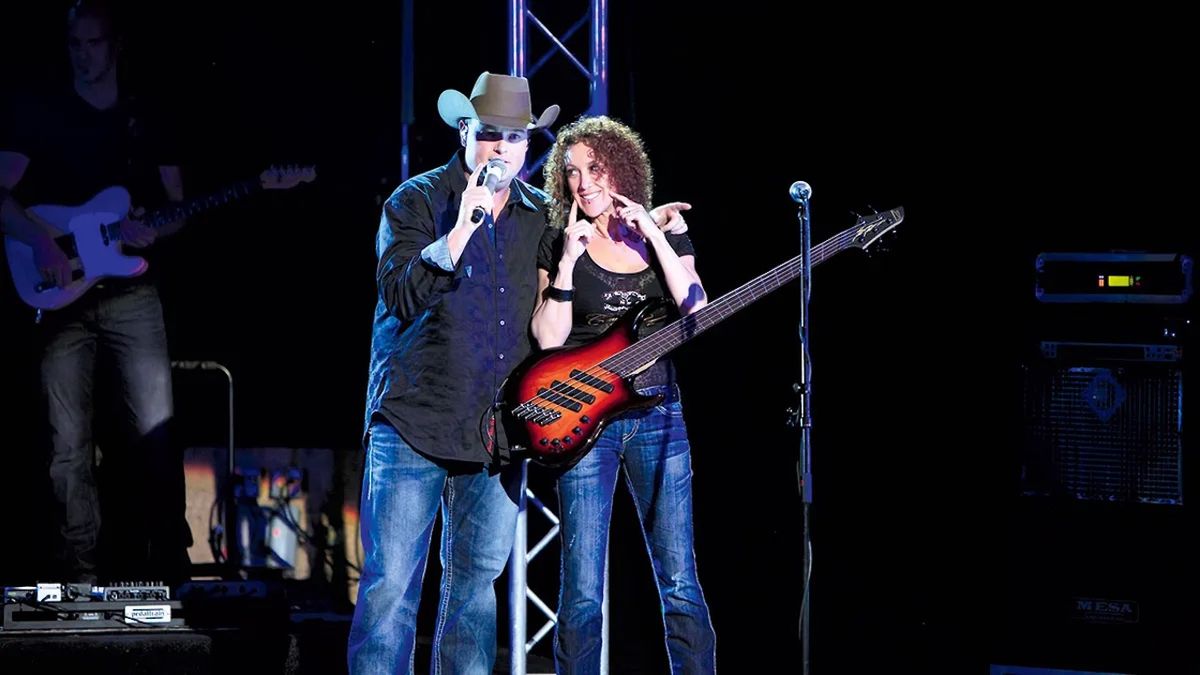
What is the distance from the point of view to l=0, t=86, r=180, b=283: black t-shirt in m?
6.80

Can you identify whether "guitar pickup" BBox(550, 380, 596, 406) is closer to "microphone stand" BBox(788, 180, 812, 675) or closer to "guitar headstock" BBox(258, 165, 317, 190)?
"microphone stand" BBox(788, 180, 812, 675)

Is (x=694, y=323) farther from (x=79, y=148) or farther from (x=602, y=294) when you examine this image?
(x=79, y=148)

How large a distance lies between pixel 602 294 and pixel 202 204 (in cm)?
305

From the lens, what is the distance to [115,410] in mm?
6770

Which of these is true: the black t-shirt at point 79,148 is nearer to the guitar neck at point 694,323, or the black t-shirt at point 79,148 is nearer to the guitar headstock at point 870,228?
the guitar neck at point 694,323

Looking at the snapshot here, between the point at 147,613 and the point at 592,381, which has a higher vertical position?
the point at 592,381

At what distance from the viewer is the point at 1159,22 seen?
562cm

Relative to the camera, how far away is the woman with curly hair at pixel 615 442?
4.44m

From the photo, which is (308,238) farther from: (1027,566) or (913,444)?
(1027,566)

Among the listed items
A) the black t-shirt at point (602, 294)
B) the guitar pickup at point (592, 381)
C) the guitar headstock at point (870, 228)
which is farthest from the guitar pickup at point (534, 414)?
the guitar headstock at point (870, 228)

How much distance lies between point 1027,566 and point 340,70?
3.99m

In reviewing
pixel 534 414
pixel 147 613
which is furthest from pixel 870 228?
pixel 147 613

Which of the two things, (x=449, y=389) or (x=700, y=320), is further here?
(x=700, y=320)

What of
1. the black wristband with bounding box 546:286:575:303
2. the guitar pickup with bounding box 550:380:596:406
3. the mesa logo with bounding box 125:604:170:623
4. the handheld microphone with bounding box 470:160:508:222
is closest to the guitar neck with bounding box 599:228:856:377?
the guitar pickup with bounding box 550:380:596:406
